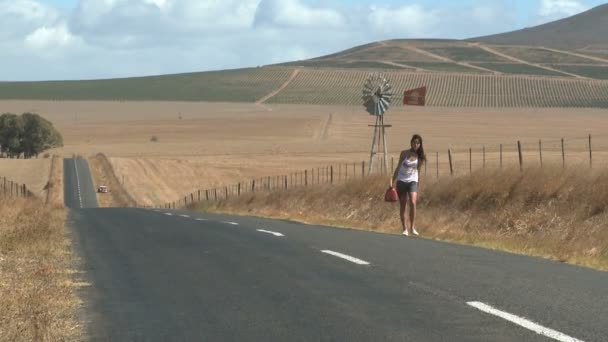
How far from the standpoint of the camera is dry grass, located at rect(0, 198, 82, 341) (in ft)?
27.7

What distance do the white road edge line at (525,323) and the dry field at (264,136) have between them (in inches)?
1829

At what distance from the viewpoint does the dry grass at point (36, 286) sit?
27.7 feet

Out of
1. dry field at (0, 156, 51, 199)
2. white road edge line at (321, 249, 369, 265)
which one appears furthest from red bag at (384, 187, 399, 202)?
dry field at (0, 156, 51, 199)

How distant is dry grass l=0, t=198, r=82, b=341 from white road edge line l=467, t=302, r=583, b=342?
→ 3.57m

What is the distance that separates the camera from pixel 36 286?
11078 mm

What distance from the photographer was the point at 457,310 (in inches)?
355

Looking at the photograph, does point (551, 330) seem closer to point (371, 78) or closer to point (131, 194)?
point (371, 78)

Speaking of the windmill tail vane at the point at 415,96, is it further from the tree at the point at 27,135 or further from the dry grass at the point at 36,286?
the tree at the point at 27,135

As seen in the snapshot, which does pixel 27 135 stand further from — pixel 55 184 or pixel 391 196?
pixel 391 196

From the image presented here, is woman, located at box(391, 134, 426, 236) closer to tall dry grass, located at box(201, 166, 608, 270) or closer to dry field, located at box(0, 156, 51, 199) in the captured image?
tall dry grass, located at box(201, 166, 608, 270)

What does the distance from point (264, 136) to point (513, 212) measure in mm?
95221

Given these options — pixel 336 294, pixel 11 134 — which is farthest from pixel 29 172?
pixel 336 294

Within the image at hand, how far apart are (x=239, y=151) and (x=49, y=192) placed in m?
28.5

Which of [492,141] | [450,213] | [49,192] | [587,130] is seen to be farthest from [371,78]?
[587,130]
